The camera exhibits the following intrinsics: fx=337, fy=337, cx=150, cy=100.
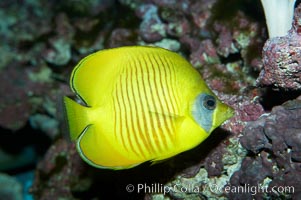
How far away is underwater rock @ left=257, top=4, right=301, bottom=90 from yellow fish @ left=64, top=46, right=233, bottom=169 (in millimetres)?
402

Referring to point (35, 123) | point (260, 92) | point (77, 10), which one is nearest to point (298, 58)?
point (260, 92)

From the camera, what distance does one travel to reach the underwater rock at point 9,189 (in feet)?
13.1

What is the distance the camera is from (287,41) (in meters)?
1.89

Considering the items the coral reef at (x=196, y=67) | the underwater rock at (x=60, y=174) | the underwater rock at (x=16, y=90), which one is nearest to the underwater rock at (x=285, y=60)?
the coral reef at (x=196, y=67)

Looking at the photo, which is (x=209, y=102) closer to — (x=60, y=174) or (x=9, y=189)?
(x=60, y=174)

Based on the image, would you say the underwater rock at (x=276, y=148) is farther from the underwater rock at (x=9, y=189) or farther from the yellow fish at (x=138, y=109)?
the underwater rock at (x=9, y=189)

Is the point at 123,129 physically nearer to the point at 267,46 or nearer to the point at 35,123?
the point at 267,46

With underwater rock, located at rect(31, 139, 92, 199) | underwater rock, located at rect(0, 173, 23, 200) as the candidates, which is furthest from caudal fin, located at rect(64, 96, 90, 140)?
underwater rock, located at rect(0, 173, 23, 200)

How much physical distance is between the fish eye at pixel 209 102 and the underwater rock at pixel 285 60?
449 millimetres

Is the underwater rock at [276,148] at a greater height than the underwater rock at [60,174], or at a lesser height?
greater

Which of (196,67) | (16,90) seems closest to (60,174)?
(16,90)

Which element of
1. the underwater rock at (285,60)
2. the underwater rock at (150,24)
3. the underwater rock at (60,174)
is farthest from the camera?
the underwater rock at (150,24)

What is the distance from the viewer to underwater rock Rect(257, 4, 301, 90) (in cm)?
186

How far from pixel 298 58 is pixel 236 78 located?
0.89m
